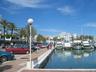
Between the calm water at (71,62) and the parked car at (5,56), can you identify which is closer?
the parked car at (5,56)

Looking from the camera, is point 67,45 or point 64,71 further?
point 67,45

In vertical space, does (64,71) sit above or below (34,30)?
below

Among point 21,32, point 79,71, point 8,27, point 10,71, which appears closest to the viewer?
point 79,71

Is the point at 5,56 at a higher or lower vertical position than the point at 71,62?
higher

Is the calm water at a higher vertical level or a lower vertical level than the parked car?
lower

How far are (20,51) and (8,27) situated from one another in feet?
195

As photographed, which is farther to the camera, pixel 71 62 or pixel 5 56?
pixel 71 62

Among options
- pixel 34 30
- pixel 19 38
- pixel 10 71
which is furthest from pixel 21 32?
pixel 10 71

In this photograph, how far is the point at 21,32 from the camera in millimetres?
114688

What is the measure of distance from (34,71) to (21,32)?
9784 cm

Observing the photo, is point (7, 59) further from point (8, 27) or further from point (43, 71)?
point (8, 27)

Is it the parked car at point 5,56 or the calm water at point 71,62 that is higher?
the parked car at point 5,56

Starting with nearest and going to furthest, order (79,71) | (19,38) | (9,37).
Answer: (79,71)
(9,37)
(19,38)

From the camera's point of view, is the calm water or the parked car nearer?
the parked car
